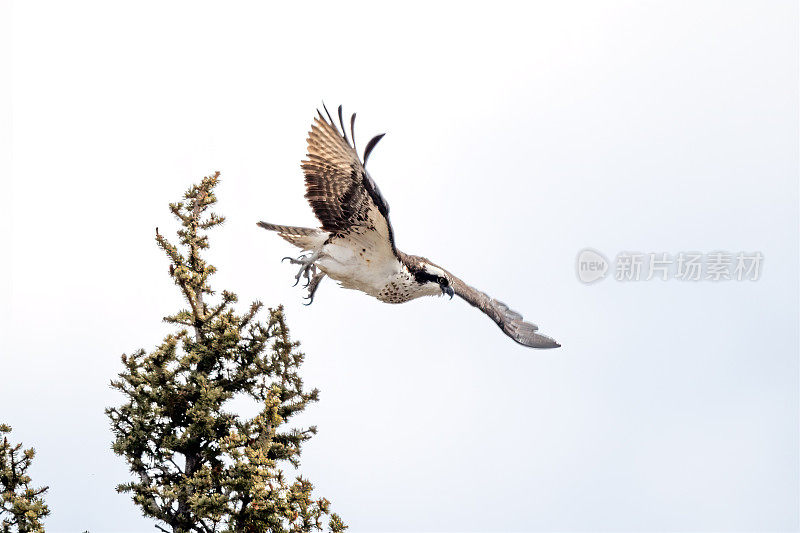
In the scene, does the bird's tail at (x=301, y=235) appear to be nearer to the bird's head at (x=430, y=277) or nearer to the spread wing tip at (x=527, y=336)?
the bird's head at (x=430, y=277)

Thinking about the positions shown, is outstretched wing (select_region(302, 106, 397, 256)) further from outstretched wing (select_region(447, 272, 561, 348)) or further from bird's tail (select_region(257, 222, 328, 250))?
outstretched wing (select_region(447, 272, 561, 348))

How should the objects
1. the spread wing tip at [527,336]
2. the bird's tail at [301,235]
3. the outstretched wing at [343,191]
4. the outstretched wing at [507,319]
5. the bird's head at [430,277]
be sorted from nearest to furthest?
the outstretched wing at [343,191] → the bird's tail at [301,235] → the bird's head at [430,277] → the outstretched wing at [507,319] → the spread wing tip at [527,336]

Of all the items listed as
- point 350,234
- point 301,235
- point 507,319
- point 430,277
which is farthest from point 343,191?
point 507,319

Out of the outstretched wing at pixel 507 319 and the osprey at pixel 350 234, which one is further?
the outstretched wing at pixel 507 319

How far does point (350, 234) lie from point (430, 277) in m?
1.34

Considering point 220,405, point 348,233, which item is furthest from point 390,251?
point 220,405

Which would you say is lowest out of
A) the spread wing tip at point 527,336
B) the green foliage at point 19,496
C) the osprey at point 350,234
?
the green foliage at point 19,496

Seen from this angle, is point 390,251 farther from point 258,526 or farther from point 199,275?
point 258,526

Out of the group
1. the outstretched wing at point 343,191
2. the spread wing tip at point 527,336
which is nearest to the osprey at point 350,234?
the outstretched wing at point 343,191

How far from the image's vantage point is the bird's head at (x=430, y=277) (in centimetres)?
1335

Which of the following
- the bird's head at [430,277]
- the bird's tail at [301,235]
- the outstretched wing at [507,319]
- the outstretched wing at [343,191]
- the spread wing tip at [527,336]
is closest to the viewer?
the outstretched wing at [343,191]

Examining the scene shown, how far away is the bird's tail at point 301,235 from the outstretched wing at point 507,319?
222cm

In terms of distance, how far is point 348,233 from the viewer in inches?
499

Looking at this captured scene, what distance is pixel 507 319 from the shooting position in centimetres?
1580
